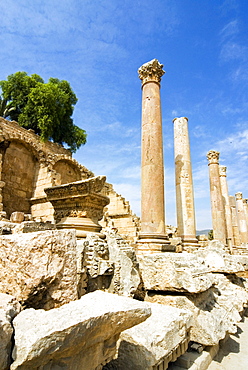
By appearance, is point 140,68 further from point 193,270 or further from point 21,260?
point 21,260

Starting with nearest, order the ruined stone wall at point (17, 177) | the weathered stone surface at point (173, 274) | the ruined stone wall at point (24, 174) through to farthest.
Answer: the weathered stone surface at point (173, 274) < the ruined stone wall at point (24, 174) < the ruined stone wall at point (17, 177)

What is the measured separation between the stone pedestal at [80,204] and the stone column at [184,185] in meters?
6.60

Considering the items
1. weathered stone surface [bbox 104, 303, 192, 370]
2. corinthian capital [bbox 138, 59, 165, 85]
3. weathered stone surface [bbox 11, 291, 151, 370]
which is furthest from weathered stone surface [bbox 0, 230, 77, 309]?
corinthian capital [bbox 138, 59, 165, 85]

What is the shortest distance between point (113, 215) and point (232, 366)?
1123 cm

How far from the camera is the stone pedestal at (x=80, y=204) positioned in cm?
438

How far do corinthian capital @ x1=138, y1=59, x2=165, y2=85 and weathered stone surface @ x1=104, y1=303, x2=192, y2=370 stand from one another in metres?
7.69

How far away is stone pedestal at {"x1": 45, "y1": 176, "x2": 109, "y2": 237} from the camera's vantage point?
4375 mm

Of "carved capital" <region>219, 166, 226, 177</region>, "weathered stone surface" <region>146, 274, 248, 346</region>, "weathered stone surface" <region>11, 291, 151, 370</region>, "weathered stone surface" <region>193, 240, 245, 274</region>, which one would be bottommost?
"weathered stone surface" <region>146, 274, 248, 346</region>

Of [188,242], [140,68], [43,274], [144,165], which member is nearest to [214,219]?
[188,242]

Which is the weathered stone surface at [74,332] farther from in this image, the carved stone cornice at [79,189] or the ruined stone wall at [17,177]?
the ruined stone wall at [17,177]

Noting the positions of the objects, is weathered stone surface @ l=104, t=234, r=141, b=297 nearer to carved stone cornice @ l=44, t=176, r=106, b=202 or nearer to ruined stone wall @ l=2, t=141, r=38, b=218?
carved stone cornice @ l=44, t=176, r=106, b=202

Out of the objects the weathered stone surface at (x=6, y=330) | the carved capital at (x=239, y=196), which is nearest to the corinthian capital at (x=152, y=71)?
the weathered stone surface at (x=6, y=330)

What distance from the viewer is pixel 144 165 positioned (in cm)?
735

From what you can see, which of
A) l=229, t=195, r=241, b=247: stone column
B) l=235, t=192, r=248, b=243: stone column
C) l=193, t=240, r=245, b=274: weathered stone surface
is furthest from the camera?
l=235, t=192, r=248, b=243: stone column
